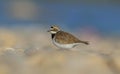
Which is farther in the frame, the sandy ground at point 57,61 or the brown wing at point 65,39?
the brown wing at point 65,39

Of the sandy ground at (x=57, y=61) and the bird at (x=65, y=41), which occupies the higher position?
the bird at (x=65, y=41)

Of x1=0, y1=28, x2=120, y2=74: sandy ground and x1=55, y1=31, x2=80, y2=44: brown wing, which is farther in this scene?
x1=55, y1=31, x2=80, y2=44: brown wing

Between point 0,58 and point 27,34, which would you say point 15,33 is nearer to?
point 27,34

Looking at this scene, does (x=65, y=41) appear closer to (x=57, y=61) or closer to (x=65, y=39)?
(x=65, y=39)

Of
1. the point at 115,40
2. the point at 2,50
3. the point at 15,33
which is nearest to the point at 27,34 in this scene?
the point at 15,33

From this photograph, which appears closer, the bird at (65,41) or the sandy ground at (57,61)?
the sandy ground at (57,61)

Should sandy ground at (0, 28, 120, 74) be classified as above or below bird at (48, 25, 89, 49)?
below

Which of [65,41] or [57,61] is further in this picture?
[65,41]

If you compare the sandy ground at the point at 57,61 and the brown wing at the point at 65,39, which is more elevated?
the brown wing at the point at 65,39

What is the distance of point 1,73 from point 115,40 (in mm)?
2070

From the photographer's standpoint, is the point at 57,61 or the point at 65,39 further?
the point at 65,39

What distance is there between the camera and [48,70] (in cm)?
461

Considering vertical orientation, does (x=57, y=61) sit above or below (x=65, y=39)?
below

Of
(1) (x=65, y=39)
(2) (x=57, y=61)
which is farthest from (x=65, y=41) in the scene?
(2) (x=57, y=61)
